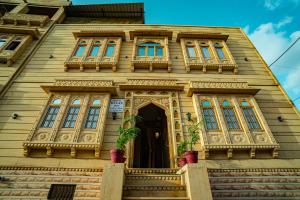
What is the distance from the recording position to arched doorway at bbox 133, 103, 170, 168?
9359 mm

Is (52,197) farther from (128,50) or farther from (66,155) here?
(128,50)

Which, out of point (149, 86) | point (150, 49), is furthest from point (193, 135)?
point (150, 49)

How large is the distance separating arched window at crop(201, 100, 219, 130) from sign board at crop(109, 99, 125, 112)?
3785 millimetres

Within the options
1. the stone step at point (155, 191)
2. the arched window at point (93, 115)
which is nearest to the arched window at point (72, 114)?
the arched window at point (93, 115)

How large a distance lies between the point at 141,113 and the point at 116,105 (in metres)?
2.62

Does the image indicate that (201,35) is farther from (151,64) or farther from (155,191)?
(155,191)

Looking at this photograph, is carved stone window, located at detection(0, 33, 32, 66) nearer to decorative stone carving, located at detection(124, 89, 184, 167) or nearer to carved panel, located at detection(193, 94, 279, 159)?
decorative stone carving, located at detection(124, 89, 184, 167)

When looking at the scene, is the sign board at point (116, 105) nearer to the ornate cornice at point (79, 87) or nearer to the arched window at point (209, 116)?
the ornate cornice at point (79, 87)

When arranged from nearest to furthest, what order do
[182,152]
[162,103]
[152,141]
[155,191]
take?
[155,191]
[182,152]
[162,103]
[152,141]

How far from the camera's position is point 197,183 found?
4.73 metres

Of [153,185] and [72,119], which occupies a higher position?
[72,119]

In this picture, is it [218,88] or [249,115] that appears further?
[218,88]

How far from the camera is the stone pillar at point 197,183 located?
4.54 m

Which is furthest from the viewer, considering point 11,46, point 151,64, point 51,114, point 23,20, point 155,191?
point 23,20
